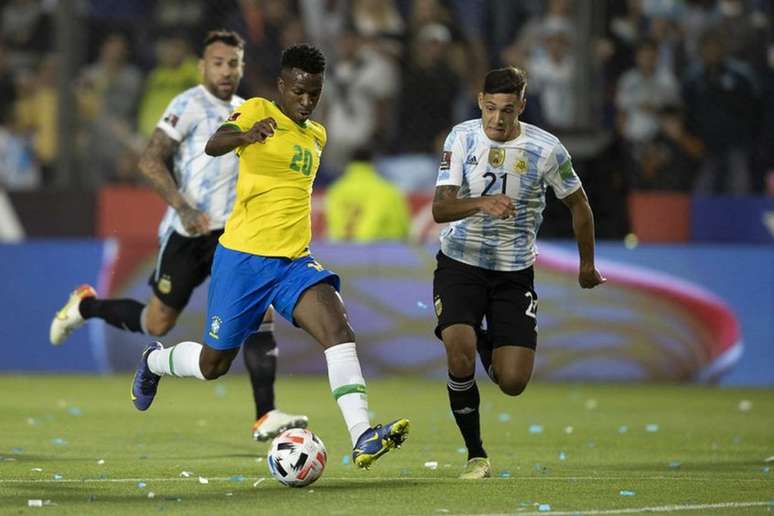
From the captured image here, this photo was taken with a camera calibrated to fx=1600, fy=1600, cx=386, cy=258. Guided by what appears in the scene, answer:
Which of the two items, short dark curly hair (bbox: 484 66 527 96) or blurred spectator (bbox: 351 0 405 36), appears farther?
blurred spectator (bbox: 351 0 405 36)

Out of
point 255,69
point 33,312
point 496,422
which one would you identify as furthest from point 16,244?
point 496,422

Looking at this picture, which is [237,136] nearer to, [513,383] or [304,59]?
[304,59]

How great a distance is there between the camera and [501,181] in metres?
8.13

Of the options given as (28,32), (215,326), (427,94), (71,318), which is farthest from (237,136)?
(28,32)

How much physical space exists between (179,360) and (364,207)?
7.07 m

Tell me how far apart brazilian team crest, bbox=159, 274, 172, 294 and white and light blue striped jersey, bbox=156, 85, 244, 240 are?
0.47 m

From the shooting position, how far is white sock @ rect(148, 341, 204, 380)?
8242mm

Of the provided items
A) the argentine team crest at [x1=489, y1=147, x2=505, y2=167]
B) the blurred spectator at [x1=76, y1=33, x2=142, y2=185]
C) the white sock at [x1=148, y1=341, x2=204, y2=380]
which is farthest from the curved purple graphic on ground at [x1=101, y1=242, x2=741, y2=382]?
the argentine team crest at [x1=489, y1=147, x2=505, y2=167]

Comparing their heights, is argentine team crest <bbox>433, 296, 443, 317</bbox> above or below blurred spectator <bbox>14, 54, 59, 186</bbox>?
below

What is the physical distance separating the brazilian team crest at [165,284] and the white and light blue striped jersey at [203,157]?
1.55ft

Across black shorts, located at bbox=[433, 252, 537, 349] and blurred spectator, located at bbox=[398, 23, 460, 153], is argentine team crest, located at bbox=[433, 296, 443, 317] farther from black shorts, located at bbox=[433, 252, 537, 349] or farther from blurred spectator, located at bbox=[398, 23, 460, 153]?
blurred spectator, located at bbox=[398, 23, 460, 153]

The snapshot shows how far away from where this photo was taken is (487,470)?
7.91 metres

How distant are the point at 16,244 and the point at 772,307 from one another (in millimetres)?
7064

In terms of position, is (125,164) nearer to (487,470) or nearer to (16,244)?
(16,244)
